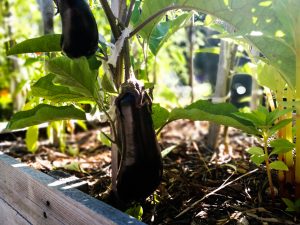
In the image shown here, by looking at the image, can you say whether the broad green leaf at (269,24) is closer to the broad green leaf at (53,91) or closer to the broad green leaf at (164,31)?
the broad green leaf at (164,31)

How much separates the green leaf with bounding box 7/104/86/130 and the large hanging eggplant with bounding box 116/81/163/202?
4.8 inches

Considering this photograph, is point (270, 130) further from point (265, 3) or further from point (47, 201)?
point (47, 201)

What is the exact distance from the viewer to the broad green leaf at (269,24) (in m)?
0.67

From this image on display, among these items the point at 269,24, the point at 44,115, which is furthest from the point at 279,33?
the point at 44,115

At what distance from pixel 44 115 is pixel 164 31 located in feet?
1.54

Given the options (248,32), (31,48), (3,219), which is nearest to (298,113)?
(248,32)

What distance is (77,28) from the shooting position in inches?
28.4

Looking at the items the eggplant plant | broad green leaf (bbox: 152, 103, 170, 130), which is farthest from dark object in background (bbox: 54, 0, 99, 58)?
broad green leaf (bbox: 152, 103, 170, 130)

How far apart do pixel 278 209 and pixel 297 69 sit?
31 centimetres

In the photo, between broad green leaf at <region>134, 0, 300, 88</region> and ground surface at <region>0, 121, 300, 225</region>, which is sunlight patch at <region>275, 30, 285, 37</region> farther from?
ground surface at <region>0, 121, 300, 225</region>

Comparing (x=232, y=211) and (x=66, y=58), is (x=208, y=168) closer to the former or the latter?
(x=232, y=211)

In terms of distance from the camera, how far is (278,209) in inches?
31.8

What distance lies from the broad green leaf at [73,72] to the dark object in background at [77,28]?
3cm

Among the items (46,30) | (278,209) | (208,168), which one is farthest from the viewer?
(46,30)
